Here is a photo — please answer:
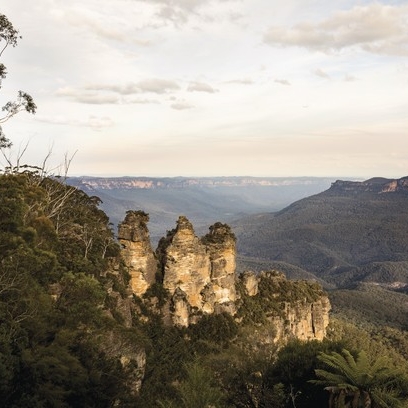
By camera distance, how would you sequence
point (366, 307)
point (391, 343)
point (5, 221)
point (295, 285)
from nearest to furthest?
point (5, 221) → point (295, 285) → point (391, 343) → point (366, 307)

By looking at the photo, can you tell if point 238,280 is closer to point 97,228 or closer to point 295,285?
point 295,285

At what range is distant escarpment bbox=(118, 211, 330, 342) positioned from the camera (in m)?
47.0

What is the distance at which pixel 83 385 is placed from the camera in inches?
791

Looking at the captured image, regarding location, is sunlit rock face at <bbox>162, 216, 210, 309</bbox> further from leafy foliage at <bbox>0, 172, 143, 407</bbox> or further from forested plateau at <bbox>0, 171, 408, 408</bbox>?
leafy foliage at <bbox>0, 172, 143, 407</bbox>

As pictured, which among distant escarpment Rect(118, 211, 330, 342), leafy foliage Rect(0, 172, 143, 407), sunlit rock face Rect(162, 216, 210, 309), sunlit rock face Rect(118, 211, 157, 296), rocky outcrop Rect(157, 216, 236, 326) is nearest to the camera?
leafy foliage Rect(0, 172, 143, 407)

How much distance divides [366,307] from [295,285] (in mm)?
93635

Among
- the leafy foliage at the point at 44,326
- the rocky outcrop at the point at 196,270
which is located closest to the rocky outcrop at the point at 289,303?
the rocky outcrop at the point at 196,270

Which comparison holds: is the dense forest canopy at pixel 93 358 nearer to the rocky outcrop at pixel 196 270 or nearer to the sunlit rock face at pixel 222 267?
the rocky outcrop at pixel 196 270

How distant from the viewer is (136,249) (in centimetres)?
4669

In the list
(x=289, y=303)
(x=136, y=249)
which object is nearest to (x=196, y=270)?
(x=136, y=249)

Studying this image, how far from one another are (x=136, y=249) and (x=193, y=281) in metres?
9.04

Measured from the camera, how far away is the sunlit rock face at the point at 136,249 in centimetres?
4641

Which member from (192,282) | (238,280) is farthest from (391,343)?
(192,282)

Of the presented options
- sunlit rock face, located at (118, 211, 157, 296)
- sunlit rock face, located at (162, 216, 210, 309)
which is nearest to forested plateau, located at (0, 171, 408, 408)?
sunlit rock face, located at (118, 211, 157, 296)
